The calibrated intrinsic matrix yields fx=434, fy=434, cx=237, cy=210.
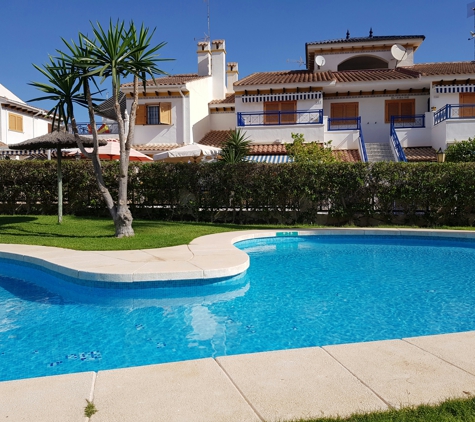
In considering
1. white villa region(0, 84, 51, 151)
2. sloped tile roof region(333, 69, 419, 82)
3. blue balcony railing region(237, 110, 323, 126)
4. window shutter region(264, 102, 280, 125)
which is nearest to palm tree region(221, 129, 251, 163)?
blue balcony railing region(237, 110, 323, 126)

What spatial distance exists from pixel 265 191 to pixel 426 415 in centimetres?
1634

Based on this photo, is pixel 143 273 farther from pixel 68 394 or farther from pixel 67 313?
pixel 68 394

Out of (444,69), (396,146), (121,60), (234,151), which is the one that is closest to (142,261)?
(121,60)

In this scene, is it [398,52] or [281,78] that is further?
[398,52]

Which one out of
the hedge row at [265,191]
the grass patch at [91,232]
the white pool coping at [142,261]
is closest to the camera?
the white pool coping at [142,261]

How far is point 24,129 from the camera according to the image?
40.9m

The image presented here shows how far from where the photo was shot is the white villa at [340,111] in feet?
95.8

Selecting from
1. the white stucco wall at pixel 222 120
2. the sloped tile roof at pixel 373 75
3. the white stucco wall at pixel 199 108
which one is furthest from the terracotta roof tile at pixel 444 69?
the white stucco wall at pixel 199 108

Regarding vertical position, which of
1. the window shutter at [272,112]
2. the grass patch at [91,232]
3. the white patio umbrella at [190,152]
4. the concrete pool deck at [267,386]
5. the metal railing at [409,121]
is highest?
the window shutter at [272,112]

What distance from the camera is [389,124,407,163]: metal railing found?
2678cm

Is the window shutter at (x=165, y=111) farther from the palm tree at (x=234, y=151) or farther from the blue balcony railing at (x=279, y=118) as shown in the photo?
the palm tree at (x=234, y=151)

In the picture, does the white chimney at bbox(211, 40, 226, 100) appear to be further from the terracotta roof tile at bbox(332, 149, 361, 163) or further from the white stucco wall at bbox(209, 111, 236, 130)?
the terracotta roof tile at bbox(332, 149, 361, 163)

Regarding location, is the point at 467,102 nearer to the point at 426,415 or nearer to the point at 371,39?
the point at 371,39

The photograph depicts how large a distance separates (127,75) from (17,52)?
456 inches
